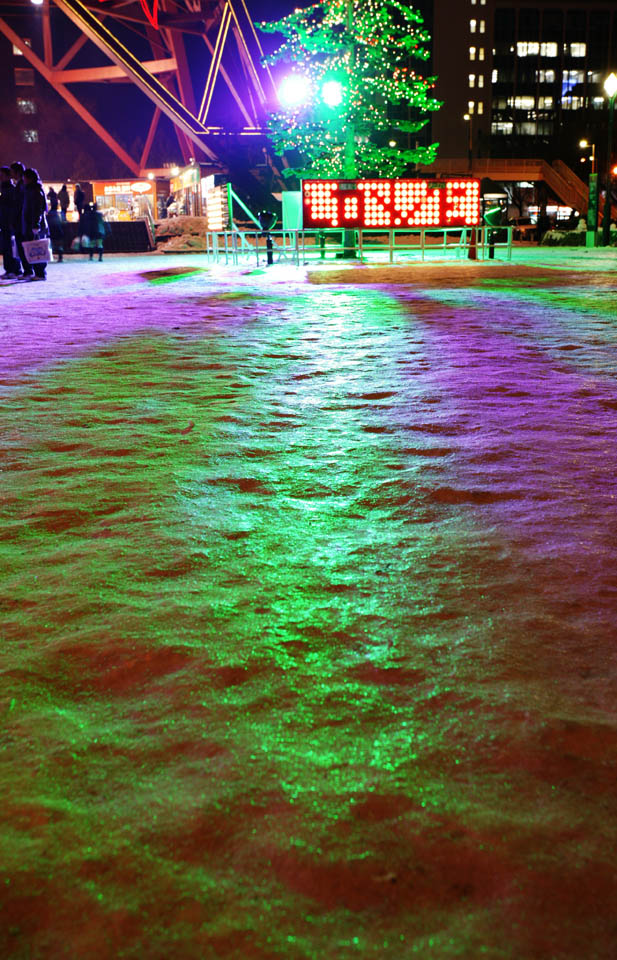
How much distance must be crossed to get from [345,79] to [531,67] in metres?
89.5

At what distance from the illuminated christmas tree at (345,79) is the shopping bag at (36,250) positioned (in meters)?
11.7

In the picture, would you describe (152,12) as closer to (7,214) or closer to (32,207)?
(7,214)

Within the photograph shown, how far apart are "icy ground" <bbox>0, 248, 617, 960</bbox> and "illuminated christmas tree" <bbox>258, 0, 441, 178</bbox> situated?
76.4ft

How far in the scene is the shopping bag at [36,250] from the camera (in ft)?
53.4

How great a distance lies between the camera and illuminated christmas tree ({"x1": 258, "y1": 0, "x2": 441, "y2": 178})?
2473cm

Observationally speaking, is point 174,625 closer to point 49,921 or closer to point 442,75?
point 49,921

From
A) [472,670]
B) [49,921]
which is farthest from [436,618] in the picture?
[49,921]

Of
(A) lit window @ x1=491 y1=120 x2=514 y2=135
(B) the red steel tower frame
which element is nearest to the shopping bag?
(B) the red steel tower frame

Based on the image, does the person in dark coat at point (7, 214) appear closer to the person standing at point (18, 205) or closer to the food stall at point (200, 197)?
the person standing at point (18, 205)

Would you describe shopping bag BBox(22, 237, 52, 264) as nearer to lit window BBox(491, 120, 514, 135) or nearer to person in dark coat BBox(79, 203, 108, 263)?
person in dark coat BBox(79, 203, 108, 263)

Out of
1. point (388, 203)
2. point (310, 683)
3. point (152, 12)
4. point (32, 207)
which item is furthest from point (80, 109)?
point (310, 683)

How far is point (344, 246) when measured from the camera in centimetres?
2334

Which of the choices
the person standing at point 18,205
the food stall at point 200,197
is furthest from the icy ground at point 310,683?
the food stall at point 200,197

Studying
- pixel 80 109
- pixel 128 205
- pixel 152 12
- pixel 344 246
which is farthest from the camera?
pixel 80 109
